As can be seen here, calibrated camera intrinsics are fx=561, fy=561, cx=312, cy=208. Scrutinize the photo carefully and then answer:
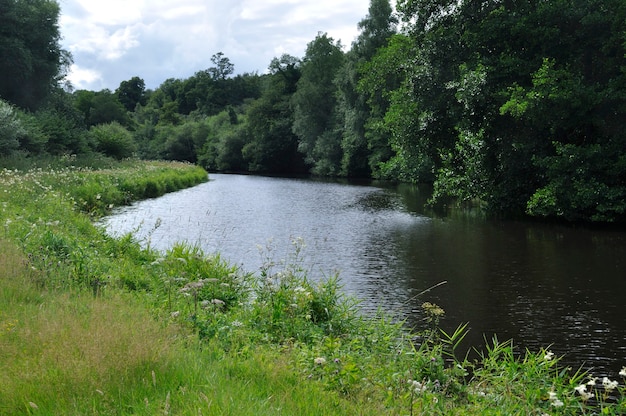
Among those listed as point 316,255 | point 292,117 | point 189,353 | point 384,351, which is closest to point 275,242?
point 316,255

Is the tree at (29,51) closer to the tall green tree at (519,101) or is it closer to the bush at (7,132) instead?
the bush at (7,132)

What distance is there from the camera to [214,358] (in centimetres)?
478

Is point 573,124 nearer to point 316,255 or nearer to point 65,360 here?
point 316,255

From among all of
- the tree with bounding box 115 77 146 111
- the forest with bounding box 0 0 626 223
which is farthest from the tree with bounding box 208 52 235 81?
the forest with bounding box 0 0 626 223

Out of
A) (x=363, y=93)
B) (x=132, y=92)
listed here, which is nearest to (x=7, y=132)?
(x=363, y=93)

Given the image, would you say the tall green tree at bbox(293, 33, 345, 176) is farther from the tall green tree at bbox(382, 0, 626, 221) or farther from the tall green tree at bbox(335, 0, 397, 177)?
the tall green tree at bbox(382, 0, 626, 221)

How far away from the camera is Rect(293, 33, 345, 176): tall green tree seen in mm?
62656

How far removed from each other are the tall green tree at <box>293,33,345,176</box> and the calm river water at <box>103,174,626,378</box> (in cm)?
3800

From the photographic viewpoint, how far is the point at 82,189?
2122 cm

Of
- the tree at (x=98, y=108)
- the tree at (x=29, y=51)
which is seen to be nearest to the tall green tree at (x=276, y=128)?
the tree at (x=98, y=108)

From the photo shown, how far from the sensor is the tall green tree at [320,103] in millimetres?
62656

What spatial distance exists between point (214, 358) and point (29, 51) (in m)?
42.5

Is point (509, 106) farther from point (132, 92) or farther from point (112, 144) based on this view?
point (132, 92)

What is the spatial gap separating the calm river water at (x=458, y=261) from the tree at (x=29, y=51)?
73.3 ft
